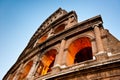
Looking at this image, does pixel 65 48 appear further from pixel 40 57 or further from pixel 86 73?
pixel 86 73

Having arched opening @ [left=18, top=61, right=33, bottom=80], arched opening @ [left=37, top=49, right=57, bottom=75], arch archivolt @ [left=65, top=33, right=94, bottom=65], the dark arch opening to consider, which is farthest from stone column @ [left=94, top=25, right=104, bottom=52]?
arched opening @ [left=18, top=61, right=33, bottom=80]

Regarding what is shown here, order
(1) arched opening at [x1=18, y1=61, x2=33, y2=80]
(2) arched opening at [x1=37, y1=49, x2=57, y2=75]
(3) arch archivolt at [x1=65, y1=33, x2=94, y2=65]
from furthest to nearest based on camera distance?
(1) arched opening at [x1=18, y1=61, x2=33, y2=80], (2) arched opening at [x1=37, y1=49, x2=57, y2=75], (3) arch archivolt at [x1=65, y1=33, x2=94, y2=65]

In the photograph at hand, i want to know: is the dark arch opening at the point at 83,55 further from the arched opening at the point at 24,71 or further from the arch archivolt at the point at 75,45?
the arched opening at the point at 24,71

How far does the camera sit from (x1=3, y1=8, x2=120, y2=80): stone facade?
5.71 m

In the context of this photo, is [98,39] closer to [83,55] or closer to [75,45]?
[75,45]

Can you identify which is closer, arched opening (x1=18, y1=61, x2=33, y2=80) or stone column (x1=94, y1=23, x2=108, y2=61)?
stone column (x1=94, y1=23, x2=108, y2=61)

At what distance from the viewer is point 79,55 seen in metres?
10.5

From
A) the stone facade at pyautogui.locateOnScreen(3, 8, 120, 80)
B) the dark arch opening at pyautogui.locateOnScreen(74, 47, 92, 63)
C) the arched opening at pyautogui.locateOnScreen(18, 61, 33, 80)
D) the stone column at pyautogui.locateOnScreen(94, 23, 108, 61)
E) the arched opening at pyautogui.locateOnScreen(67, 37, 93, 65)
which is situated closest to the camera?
the stone facade at pyautogui.locateOnScreen(3, 8, 120, 80)

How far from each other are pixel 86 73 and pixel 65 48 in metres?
3.20

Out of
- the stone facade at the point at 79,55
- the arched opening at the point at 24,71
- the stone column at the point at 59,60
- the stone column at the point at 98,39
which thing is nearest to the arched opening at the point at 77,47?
the stone facade at the point at 79,55

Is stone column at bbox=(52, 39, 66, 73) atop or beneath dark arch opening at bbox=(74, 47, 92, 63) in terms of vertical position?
beneath

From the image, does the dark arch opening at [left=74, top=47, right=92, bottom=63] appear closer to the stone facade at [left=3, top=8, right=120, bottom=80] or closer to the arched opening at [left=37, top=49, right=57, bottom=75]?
the stone facade at [left=3, top=8, right=120, bottom=80]

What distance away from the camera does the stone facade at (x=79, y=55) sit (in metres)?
5.71

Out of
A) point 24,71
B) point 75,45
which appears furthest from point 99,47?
point 24,71
